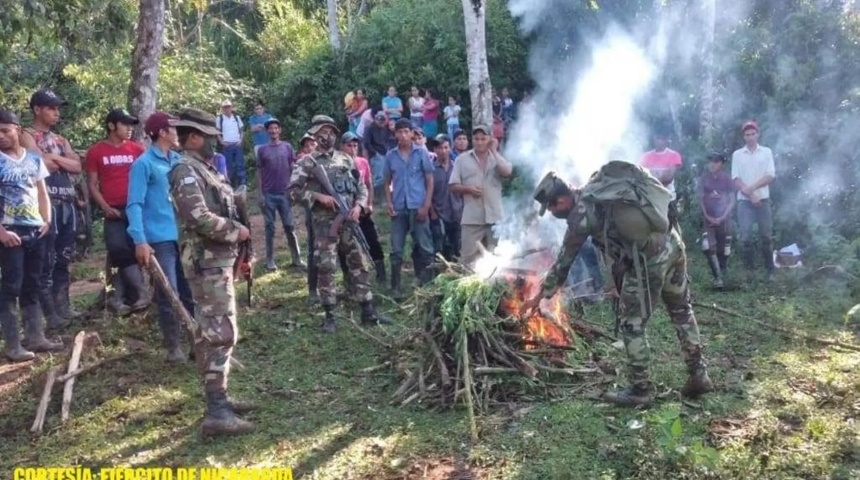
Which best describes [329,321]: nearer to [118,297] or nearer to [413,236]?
[413,236]

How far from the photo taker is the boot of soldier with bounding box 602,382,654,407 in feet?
16.8

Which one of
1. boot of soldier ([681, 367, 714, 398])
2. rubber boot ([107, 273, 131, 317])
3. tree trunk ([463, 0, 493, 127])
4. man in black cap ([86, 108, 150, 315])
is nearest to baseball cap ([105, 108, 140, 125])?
man in black cap ([86, 108, 150, 315])

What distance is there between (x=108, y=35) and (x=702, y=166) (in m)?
8.66

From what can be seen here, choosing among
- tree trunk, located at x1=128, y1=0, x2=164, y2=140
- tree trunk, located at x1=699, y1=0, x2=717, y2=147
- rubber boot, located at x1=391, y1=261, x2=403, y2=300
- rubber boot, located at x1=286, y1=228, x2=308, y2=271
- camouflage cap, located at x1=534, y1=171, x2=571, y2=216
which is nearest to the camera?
camouflage cap, located at x1=534, y1=171, x2=571, y2=216

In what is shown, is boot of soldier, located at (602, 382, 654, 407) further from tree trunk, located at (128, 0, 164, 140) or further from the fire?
tree trunk, located at (128, 0, 164, 140)

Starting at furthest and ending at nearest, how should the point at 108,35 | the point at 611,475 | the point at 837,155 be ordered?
the point at 837,155 → the point at 108,35 → the point at 611,475

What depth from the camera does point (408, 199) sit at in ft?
28.0

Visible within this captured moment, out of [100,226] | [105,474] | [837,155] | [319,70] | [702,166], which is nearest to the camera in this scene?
[105,474]

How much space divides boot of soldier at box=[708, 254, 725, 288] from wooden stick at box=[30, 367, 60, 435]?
696 cm

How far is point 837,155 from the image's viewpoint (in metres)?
10.6

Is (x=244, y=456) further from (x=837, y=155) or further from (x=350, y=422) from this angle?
(x=837, y=155)

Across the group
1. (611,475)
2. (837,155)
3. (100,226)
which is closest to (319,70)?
(100,226)

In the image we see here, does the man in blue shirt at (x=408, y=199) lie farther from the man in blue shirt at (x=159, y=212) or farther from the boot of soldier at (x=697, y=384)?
the boot of soldier at (x=697, y=384)

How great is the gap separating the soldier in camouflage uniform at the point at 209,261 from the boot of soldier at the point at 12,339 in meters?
2.10
